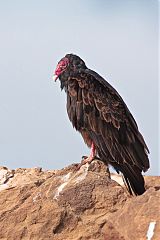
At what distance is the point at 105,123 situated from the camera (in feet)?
27.2

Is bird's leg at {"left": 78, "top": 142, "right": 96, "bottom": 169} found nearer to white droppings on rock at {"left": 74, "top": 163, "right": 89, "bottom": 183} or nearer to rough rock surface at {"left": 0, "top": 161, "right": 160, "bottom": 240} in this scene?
white droppings on rock at {"left": 74, "top": 163, "right": 89, "bottom": 183}

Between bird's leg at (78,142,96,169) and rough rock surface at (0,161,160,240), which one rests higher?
bird's leg at (78,142,96,169)

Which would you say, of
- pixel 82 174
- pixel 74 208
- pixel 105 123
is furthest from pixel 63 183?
pixel 105 123

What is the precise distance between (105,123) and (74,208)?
195cm

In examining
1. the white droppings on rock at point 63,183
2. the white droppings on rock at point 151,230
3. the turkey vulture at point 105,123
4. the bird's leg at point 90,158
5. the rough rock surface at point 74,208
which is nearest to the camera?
the white droppings on rock at point 151,230

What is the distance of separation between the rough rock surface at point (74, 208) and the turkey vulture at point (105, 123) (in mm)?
863

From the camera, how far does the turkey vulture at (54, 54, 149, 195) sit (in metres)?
8.05

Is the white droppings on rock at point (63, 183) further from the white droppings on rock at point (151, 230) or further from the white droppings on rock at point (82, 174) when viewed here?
the white droppings on rock at point (151, 230)

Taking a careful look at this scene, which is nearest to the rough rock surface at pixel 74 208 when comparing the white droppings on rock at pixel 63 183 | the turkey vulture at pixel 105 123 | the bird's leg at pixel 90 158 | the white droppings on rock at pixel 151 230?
the white droppings on rock at pixel 63 183

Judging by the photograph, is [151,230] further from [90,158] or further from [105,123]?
[105,123]

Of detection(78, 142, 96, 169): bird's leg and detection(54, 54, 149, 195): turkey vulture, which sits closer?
detection(78, 142, 96, 169): bird's leg

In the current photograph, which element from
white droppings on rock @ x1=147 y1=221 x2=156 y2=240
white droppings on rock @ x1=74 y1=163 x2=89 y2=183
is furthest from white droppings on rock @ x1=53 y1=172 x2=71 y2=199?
white droppings on rock @ x1=147 y1=221 x2=156 y2=240

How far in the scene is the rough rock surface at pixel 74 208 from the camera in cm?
588

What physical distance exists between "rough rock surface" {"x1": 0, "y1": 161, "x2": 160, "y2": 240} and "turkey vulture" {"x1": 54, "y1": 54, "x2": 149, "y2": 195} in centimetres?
86
